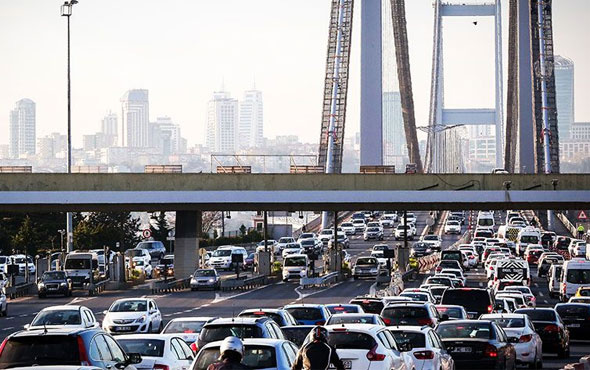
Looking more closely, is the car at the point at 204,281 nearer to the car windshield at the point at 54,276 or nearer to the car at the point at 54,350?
the car windshield at the point at 54,276

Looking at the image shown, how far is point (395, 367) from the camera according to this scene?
70.0ft

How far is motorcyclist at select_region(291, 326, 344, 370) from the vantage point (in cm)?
1697

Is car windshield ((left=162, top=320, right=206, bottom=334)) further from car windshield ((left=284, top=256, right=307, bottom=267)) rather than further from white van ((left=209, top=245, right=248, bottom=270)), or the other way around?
white van ((left=209, top=245, right=248, bottom=270))

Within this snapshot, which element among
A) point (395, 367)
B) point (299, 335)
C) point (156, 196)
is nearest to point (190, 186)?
point (156, 196)

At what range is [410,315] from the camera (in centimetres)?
3238

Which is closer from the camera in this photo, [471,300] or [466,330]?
[466,330]

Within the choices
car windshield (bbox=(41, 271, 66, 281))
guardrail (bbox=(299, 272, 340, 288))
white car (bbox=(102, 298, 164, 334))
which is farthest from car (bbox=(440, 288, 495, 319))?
guardrail (bbox=(299, 272, 340, 288))

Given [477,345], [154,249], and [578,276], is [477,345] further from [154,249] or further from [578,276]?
[154,249]

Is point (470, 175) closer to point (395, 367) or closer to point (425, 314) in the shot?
point (425, 314)

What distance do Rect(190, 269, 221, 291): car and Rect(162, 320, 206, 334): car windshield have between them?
44.7 m

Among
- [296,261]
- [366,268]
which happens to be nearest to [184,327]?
[296,261]

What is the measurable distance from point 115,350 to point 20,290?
55067mm

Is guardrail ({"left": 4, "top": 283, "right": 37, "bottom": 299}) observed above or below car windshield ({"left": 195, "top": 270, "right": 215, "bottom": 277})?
below

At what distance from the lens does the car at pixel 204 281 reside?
2958 inches
